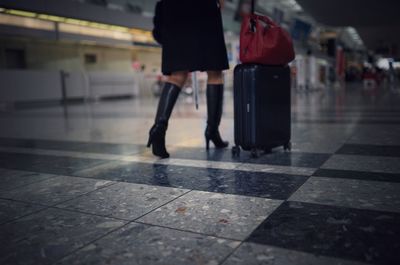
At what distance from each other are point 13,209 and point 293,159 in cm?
158

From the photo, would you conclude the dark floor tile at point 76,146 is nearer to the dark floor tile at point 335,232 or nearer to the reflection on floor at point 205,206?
the reflection on floor at point 205,206

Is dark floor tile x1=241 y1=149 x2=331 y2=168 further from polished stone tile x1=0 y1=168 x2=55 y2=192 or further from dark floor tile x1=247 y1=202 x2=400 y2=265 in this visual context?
polished stone tile x1=0 y1=168 x2=55 y2=192

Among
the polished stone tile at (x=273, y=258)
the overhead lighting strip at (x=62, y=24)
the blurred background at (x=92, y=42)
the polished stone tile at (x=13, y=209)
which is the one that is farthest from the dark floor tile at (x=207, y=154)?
the overhead lighting strip at (x=62, y=24)

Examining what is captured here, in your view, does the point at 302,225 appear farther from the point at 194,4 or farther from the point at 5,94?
the point at 5,94

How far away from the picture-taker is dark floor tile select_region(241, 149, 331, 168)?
2.13 meters

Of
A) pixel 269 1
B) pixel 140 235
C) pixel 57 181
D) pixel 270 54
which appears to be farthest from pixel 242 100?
pixel 269 1

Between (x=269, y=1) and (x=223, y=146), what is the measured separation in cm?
1738

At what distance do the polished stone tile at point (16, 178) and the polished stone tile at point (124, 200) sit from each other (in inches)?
19.5

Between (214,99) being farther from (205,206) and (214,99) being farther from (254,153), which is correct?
(205,206)

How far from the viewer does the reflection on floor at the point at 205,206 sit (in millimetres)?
1043

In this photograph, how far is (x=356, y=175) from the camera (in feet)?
5.93

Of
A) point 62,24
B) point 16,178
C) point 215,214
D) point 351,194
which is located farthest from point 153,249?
point 62,24

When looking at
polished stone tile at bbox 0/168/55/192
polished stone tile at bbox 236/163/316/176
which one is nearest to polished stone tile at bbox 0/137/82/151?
polished stone tile at bbox 0/168/55/192

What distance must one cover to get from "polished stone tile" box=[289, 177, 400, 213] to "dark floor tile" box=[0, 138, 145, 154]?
4.94ft
